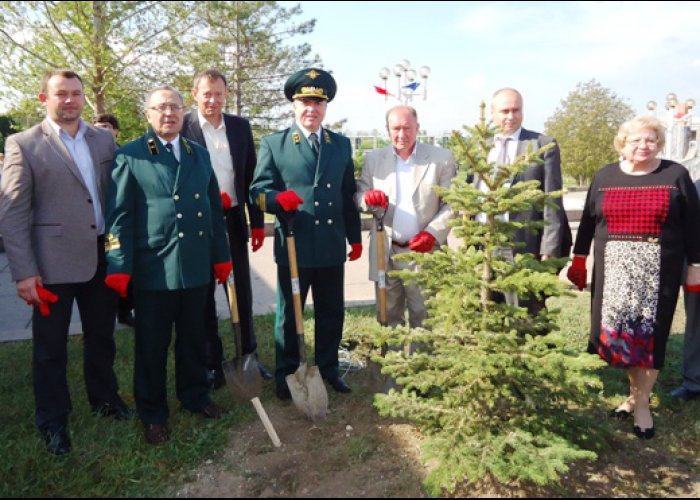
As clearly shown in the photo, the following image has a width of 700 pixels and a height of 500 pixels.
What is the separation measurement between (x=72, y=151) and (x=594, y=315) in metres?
3.57

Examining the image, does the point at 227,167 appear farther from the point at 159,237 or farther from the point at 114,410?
the point at 114,410

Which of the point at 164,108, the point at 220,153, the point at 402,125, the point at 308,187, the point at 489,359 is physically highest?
the point at 164,108

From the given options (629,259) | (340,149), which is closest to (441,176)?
(340,149)

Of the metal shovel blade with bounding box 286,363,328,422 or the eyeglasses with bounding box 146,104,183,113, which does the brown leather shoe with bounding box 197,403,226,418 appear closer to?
the metal shovel blade with bounding box 286,363,328,422

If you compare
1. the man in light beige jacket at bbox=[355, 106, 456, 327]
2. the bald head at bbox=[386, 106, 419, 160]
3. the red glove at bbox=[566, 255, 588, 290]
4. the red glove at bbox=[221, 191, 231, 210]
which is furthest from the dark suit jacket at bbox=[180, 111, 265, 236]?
the red glove at bbox=[566, 255, 588, 290]

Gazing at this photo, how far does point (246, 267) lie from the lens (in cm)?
444

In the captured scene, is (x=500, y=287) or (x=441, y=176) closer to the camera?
(x=500, y=287)

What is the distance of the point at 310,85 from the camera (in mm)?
3809

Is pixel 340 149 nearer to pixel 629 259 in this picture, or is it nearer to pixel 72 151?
pixel 72 151

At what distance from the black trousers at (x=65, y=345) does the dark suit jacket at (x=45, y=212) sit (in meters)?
0.18

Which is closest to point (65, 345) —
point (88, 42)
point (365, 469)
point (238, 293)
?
point (238, 293)

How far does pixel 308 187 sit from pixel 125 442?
6.65ft

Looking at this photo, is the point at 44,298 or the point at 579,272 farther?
the point at 579,272

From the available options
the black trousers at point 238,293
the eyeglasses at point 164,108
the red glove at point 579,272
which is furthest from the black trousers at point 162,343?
the red glove at point 579,272
